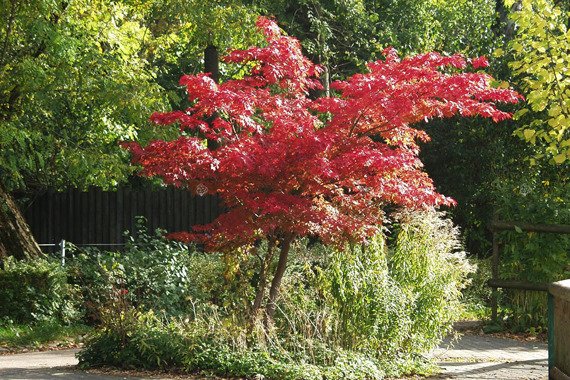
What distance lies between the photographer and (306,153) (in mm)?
10266

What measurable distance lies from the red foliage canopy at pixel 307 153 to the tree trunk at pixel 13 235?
6436 millimetres

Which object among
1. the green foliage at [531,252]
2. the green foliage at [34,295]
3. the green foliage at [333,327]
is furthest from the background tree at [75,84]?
the green foliage at [531,252]

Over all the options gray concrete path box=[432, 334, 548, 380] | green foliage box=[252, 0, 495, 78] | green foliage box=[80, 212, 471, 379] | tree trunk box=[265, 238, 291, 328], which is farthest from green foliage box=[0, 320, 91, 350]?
green foliage box=[252, 0, 495, 78]

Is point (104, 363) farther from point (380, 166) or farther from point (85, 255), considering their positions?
point (85, 255)

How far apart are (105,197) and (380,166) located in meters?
14.0

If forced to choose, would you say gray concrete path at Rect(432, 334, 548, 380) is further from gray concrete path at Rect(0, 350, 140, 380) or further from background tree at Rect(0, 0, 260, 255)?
background tree at Rect(0, 0, 260, 255)

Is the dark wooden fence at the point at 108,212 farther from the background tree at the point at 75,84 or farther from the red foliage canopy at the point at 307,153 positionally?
the red foliage canopy at the point at 307,153

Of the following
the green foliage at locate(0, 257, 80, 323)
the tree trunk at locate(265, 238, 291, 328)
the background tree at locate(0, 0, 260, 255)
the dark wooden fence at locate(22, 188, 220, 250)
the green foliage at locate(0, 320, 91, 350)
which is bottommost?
the green foliage at locate(0, 320, 91, 350)

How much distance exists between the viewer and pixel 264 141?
1072cm

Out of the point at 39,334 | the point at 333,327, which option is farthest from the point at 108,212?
the point at 333,327

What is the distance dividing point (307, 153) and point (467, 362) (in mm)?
3519

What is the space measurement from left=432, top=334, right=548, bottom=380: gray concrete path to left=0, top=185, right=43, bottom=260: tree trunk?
7284 millimetres

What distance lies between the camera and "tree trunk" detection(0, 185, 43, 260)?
16641 millimetres

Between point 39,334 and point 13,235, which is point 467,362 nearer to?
point 39,334
